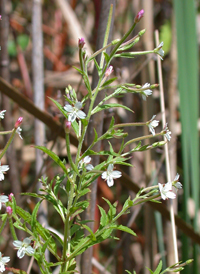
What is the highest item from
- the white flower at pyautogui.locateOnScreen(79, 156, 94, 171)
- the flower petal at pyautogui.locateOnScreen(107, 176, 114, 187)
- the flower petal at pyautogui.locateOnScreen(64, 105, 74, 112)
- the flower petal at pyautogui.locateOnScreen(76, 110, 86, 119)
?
the flower petal at pyautogui.locateOnScreen(64, 105, 74, 112)

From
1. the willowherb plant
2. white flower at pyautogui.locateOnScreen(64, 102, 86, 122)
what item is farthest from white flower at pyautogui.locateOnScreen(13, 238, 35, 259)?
white flower at pyautogui.locateOnScreen(64, 102, 86, 122)

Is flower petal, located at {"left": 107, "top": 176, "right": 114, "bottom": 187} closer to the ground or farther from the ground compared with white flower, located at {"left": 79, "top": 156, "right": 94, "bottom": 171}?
closer to the ground

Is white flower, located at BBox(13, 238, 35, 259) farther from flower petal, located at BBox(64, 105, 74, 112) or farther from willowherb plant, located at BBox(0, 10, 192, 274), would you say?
flower petal, located at BBox(64, 105, 74, 112)

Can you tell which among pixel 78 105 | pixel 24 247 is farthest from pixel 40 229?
pixel 78 105

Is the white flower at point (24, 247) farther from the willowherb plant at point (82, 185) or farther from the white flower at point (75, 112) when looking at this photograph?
the white flower at point (75, 112)

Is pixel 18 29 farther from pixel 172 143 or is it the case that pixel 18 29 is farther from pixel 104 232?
pixel 104 232

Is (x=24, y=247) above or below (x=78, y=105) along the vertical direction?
below

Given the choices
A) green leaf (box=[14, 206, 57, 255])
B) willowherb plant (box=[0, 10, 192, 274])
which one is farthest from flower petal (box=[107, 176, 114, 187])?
green leaf (box=[14, 206, 57, 255])

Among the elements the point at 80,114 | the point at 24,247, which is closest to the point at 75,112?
the point at 80,114

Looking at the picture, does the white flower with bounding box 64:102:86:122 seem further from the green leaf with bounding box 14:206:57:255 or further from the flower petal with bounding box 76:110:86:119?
the green leaf with bounding box 14:206:57:255

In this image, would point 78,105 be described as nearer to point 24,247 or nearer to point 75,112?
point 75,112

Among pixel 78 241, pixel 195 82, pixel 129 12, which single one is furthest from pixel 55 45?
pixel 78 241
